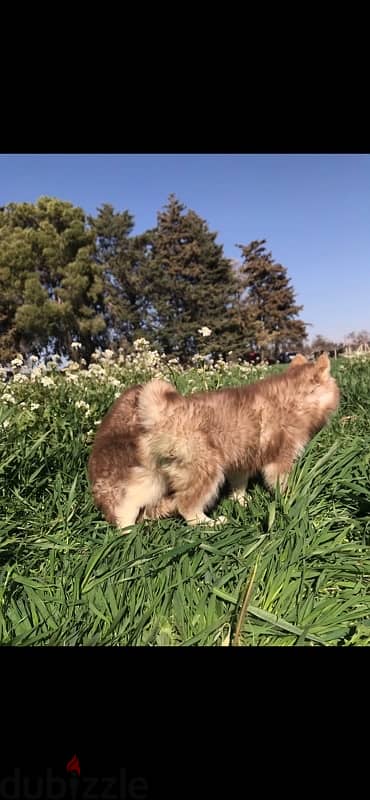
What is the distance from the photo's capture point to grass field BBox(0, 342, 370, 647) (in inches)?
74.9

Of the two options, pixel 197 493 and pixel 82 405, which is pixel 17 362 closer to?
pixel 82 405

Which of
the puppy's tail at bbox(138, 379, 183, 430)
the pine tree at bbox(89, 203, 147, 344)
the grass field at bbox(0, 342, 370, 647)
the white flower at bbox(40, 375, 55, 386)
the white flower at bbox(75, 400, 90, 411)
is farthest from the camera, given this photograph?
the pine tree at bbox(89, 203, 147, 344)

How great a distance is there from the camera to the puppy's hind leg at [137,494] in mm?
2441

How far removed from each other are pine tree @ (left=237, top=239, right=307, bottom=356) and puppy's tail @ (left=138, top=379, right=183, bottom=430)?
2.21m

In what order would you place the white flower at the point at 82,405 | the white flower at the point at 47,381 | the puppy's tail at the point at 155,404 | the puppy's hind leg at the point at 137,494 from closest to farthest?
the puppy's tail at the point at 155,404
the puppy's hind leg at the point at 137,494
the white flower at the point at 82,405
the white flower at the point at 47,381

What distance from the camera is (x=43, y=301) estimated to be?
20.9 ft

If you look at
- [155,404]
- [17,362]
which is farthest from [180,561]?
[17,362]

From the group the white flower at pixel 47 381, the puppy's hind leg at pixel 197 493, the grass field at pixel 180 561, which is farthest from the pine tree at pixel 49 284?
the puppy's hind leg at pixel 197 493
